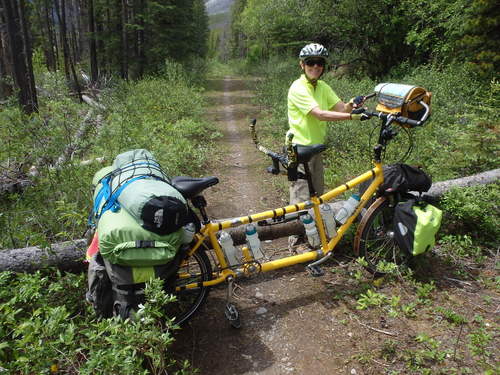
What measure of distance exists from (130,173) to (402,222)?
2.97 metres

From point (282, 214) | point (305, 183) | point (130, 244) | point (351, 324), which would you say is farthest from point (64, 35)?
point (351, 324)

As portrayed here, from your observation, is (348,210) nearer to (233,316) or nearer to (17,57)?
(233,316)

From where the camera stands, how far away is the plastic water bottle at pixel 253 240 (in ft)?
11.8

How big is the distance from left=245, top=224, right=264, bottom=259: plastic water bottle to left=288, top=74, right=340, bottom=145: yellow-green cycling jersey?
1.38m

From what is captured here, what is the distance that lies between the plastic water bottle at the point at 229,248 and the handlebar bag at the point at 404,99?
7.29 ft

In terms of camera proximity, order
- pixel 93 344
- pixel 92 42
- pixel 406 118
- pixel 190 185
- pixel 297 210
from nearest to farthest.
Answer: pixel 93 344 → pixel 190 185 → pixel 406 118 → pixel 297 210 → pixel 92 42

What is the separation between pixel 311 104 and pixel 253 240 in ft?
5.68

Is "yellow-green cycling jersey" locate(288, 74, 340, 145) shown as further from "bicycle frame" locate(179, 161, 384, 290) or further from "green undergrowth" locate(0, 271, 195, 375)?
"green undergrowth" locate(0, 271, 195, 375)

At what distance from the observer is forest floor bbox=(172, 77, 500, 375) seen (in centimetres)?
306

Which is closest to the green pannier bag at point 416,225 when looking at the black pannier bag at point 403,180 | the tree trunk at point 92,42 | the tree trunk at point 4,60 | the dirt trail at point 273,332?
the black pannier bag at point 403,180

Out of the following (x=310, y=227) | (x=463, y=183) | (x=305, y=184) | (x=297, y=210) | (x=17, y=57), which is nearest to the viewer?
(x=297, y=210)

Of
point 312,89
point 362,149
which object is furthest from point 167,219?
point 362,149

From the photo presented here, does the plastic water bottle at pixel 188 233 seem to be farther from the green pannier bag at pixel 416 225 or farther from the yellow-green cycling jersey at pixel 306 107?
the green pannier bag at pixel 416 225

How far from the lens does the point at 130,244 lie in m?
2.64
